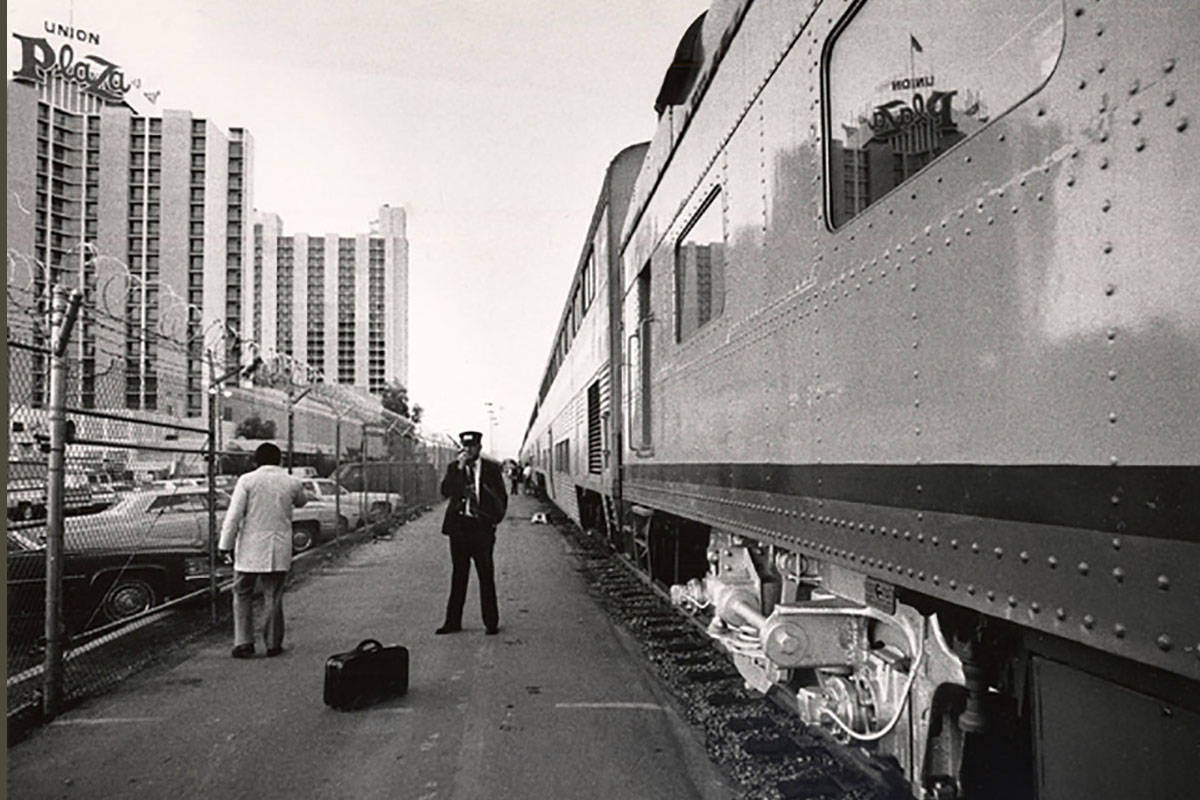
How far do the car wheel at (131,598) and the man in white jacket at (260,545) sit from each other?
1.39 meters

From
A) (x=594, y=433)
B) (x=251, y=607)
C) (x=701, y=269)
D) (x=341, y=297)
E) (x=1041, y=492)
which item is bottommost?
(x=251, y=607)

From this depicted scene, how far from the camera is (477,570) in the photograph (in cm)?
771

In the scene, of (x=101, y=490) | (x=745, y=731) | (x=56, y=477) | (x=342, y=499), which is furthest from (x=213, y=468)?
Result: (x=342, y=499)

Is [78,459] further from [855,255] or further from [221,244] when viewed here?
[221,244]

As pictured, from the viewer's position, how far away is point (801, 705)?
3.87 meters

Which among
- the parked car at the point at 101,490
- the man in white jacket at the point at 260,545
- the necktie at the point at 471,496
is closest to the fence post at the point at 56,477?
the parked car at the point at 101,490

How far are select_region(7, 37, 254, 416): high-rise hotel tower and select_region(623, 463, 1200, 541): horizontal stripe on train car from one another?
2.63m

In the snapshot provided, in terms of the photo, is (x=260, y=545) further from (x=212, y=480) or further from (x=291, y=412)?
(x=291, y=412)

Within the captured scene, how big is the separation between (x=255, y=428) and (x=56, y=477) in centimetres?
1100

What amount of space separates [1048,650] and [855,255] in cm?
128

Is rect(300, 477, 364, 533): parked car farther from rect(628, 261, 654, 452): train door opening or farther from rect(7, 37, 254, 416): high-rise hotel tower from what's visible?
rect(628, 261, 654, 452): train door opening

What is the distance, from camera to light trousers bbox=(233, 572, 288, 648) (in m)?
6.86

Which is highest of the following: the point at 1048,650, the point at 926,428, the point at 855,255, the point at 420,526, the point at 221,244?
the point at 221,244

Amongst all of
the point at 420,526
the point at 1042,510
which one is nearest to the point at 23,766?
the point at 1042,510
